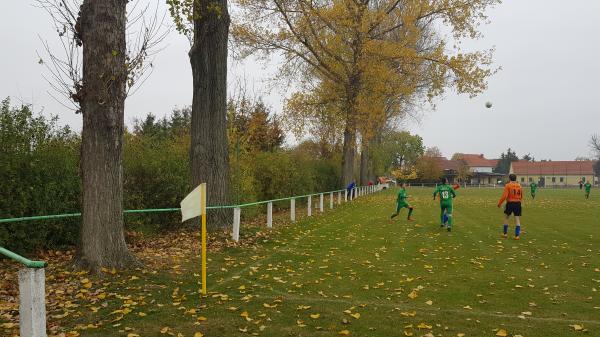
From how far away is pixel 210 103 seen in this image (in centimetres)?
1212

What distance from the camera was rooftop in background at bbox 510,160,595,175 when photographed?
128250 millimetres

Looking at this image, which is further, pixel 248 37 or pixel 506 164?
pixel 506 164

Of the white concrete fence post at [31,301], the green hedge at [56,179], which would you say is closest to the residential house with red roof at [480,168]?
the green hedge at [56,179]

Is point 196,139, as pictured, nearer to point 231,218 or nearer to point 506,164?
point 231,218

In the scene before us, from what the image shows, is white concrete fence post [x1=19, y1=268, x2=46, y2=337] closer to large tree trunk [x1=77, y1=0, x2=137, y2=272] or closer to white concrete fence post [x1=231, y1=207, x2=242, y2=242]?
large tree trunk [x1=77, y1=0, x2=137, y2=272]

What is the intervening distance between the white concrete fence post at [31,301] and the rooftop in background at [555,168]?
144006 millimetres

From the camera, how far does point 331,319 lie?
577 cm

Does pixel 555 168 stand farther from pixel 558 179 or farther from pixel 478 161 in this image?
pixel 478 161

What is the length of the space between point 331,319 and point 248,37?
23.8m

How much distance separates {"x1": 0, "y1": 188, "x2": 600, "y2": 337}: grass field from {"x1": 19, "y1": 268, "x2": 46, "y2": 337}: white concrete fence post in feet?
6.20

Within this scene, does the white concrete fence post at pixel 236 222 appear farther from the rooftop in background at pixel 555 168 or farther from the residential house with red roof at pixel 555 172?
the rooftop in background at pixel 555 168

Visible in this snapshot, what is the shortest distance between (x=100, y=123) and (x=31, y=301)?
14.8 ft

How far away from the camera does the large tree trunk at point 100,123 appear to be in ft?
23.9

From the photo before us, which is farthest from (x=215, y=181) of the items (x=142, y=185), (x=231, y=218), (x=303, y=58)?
(x=303, y=58)
